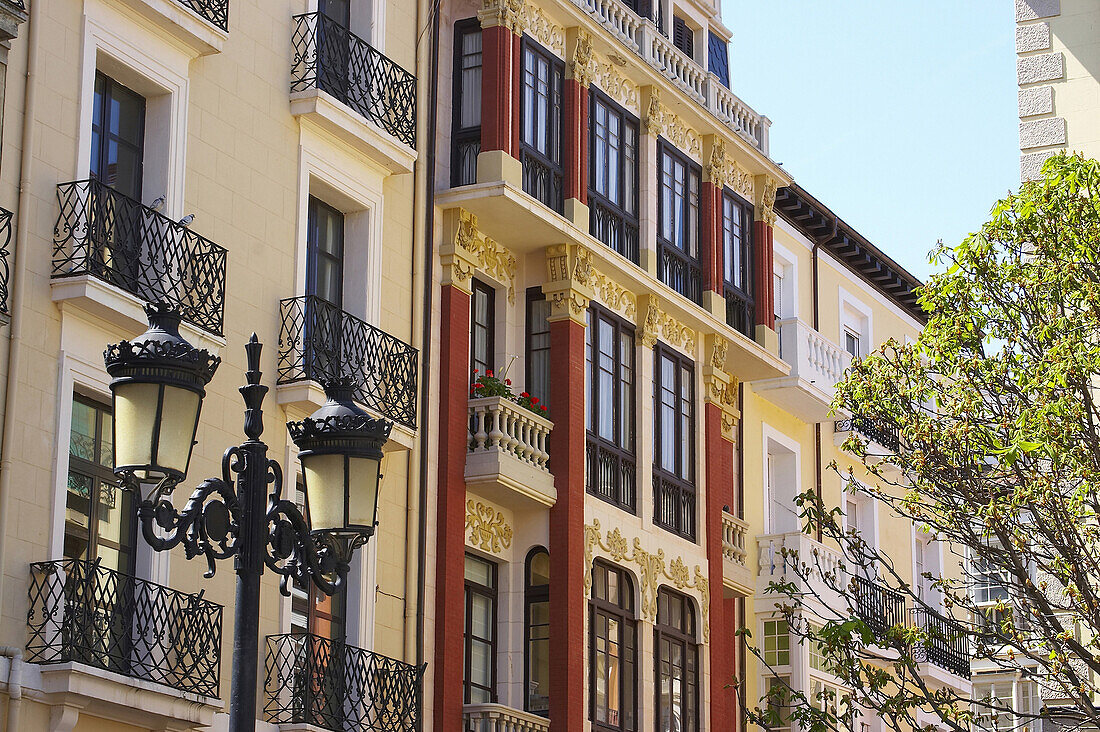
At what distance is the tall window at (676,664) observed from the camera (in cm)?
2395

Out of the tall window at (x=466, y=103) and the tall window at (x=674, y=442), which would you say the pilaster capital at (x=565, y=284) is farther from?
the tall window at (x=674, y=442)

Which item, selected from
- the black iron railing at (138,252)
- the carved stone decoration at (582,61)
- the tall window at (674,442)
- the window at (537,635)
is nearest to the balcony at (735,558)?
the tall window at (674,442)

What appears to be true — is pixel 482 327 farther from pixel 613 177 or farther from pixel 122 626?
pixel 122 626

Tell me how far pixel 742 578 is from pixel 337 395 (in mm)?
16919

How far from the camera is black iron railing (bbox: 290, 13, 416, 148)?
19188 mm

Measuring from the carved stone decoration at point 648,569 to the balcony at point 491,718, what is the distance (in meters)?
2.15

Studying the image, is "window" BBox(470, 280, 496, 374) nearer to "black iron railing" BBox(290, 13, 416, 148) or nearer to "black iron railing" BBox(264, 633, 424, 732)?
"black iron railing" BBox(290, 13, 416, 148)

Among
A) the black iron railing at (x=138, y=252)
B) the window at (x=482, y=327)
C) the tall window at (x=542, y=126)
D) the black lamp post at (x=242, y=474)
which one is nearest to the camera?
the black lamp post at (x=242, y=474)

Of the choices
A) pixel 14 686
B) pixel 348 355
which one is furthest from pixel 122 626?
pixel 348 355

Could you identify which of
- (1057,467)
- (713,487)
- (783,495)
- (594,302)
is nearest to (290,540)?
(1057,467)

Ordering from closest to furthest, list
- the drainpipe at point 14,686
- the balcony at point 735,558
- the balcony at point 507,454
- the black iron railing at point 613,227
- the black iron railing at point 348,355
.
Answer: the drainpipe at point 14,686, the black iron railing at point 348,355, the balcony at point 507,454, the black iron railing at point 613,227, the balcony at point 735,558

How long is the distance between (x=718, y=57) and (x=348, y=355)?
12.1m

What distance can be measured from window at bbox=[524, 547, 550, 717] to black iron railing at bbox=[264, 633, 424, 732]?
284 cm

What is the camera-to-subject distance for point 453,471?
20.6 meters
